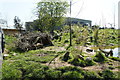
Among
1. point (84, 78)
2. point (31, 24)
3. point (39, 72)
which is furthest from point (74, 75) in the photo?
point (31, 24)

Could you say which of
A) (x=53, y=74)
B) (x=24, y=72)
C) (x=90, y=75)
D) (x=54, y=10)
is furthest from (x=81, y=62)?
(x=54, y=10)

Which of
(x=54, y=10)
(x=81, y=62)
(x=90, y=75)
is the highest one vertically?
(x=54, y=10)

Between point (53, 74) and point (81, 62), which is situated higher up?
point (81, 62)

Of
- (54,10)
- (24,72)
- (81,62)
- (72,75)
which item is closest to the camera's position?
(72,75)

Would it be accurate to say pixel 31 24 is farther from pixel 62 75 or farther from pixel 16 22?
pixel 62 75

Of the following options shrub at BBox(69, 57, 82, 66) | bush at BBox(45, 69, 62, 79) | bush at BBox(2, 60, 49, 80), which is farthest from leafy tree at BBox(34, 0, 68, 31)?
bush at BBox(45, 69, 62, 79)

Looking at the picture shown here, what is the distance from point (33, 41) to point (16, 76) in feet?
15.1

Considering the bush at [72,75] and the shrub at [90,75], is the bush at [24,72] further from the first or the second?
the shrub at [90,75]

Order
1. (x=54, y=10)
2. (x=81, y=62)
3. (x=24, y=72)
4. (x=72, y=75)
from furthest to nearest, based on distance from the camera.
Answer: (x=54, y=10), (x=81, y=62), (x=24, y=72), (x=72, y=75)

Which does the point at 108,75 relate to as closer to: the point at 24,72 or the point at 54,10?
the point at 24,72

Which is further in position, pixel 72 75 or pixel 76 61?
pixel 76 61

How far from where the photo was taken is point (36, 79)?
3.11 m

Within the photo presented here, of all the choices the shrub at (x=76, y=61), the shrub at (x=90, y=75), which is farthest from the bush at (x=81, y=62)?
the shrub at (x=90, y=75)

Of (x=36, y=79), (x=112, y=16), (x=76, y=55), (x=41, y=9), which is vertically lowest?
(x=36, y=79)
